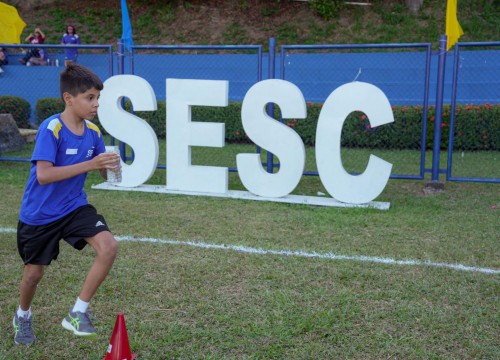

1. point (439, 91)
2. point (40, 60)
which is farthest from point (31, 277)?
point (40, 60)

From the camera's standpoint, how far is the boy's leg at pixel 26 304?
137 inches

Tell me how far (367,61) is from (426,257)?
10.5m

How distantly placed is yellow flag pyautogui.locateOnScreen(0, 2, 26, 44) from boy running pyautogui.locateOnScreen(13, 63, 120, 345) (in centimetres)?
664

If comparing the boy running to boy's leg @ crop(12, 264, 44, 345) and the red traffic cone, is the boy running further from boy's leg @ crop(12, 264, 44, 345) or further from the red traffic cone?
the red traffic cone

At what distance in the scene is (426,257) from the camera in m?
5.17

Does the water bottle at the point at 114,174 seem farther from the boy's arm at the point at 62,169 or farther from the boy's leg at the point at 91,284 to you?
the boy's leg at the point at 91,284

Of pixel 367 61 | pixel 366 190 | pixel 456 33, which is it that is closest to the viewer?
pixel 366 190

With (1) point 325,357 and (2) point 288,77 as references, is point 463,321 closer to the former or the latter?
(1) point 325,357

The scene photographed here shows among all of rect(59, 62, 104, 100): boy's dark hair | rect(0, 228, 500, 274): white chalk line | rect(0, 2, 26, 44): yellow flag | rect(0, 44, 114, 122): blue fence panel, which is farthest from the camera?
rect(0, 44, 114, 122): blue fence panel

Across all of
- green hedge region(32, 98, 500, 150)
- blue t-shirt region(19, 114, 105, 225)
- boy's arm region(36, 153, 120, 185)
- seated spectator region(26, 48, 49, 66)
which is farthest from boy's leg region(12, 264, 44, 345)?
seated spectator region(26, 48, 49, 66)

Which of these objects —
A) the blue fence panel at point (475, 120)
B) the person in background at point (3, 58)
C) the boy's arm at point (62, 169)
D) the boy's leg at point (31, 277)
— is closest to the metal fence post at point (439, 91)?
the blue fence panel at point (475, 120)

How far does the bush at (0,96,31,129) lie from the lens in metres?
14.3

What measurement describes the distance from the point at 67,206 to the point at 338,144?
14.2 ft

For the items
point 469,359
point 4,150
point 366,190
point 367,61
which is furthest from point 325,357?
point 367,61
